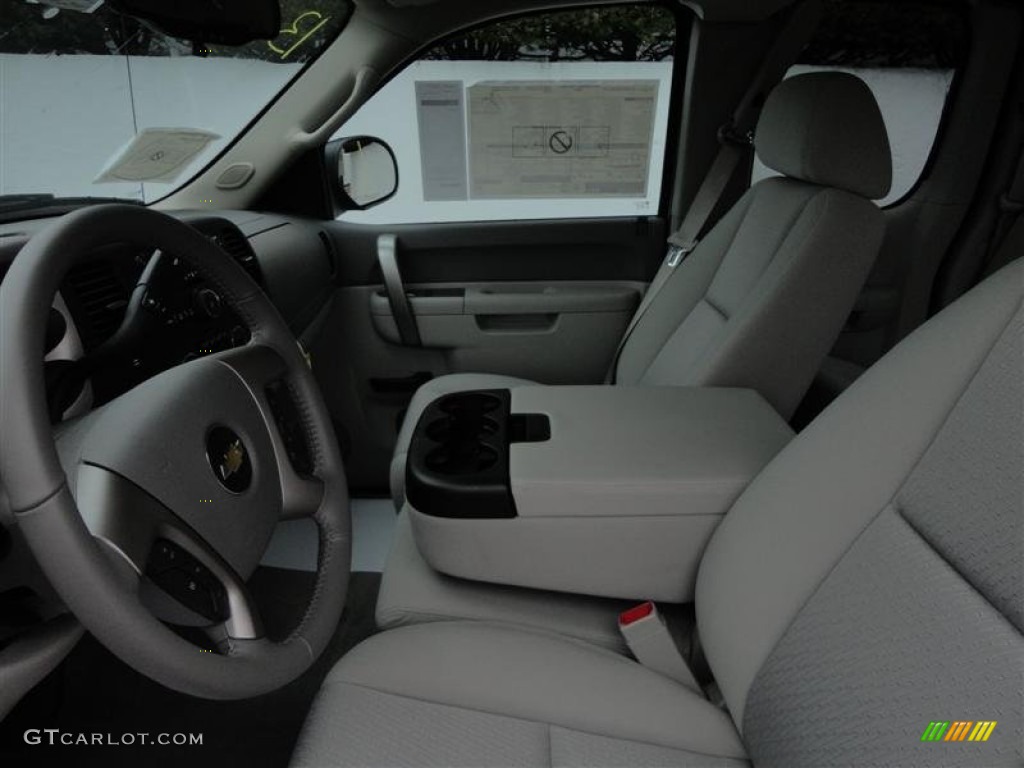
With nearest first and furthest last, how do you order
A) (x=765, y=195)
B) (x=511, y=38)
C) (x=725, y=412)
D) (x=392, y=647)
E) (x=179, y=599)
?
(x=179, y=599) < (x=392, y=647) < (x=725, y=412) < (x=765, y=195) < (x=511, y=38)

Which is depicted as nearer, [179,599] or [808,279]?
[179,599]

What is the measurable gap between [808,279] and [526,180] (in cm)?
101

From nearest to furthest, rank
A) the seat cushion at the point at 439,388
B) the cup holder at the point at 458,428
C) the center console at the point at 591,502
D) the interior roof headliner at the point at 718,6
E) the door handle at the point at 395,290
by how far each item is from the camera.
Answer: the center console at the point at 591,502 < the cup holder at the point at 458,428 < the seat cushion at the point at 439,388 < the interior roof headliner at the point at 718,6 < the door handle at the point at 395,290

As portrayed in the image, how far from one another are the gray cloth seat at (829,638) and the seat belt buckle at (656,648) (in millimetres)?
52

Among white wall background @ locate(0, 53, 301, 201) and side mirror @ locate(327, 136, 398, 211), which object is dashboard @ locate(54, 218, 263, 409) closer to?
white wall background @ locate(0, 53, 301, 201)

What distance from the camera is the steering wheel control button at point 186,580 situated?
0.62 meters

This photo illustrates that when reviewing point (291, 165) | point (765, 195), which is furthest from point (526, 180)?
point (765, 195)

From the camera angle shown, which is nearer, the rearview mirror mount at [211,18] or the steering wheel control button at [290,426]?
the steering wheel control button at [290,426]

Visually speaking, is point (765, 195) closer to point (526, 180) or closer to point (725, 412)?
point (725, 412)

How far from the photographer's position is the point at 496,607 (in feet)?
3.37

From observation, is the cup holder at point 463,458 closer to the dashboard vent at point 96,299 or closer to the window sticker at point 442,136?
the dashboard vent at point 96,299

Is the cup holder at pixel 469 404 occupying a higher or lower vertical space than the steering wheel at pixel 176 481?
lower

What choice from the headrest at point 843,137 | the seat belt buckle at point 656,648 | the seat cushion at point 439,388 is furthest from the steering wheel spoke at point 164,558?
the headrest at point 843,137

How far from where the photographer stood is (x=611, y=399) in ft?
3.94
